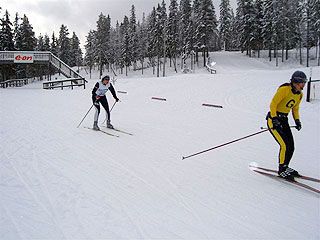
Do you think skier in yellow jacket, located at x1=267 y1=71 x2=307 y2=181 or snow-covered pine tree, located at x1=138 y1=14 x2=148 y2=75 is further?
snow-covered pine tree, located at x1=138 y1=14 x2=148 y2=75

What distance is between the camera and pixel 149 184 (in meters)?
4.19

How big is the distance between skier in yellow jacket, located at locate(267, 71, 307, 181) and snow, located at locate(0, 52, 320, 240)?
0.48 metres

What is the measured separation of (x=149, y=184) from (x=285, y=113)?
3.03m

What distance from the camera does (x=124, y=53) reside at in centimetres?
5622

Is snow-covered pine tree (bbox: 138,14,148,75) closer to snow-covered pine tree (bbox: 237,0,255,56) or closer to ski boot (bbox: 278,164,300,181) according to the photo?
snow-covered pine tree (bbox: 237,0,255,56)

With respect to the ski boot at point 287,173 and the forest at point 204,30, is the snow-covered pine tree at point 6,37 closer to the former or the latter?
the forest at point 204,30

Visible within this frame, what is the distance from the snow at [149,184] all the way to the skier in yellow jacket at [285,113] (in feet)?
1.59

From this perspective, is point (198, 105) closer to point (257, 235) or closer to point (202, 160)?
point (202, 160)

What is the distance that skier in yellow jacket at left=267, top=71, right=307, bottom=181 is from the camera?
4051mm

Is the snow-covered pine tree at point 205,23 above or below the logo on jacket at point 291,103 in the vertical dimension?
above

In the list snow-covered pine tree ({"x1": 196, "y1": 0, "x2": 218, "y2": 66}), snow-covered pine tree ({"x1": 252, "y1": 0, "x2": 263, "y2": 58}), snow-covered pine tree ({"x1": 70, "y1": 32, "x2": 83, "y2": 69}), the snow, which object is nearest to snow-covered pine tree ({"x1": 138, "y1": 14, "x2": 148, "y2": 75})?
snow-covered pine tree ({"x1": 196, "y1": 0, "x2": 218, "y2": 66})

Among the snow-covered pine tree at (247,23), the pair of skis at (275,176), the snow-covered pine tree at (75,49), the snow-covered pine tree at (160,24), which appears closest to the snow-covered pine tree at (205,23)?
the snow-covered pine tree at (160,24)

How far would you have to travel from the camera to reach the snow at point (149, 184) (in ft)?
9.77

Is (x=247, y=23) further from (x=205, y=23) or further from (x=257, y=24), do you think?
(x=205, y=23)
